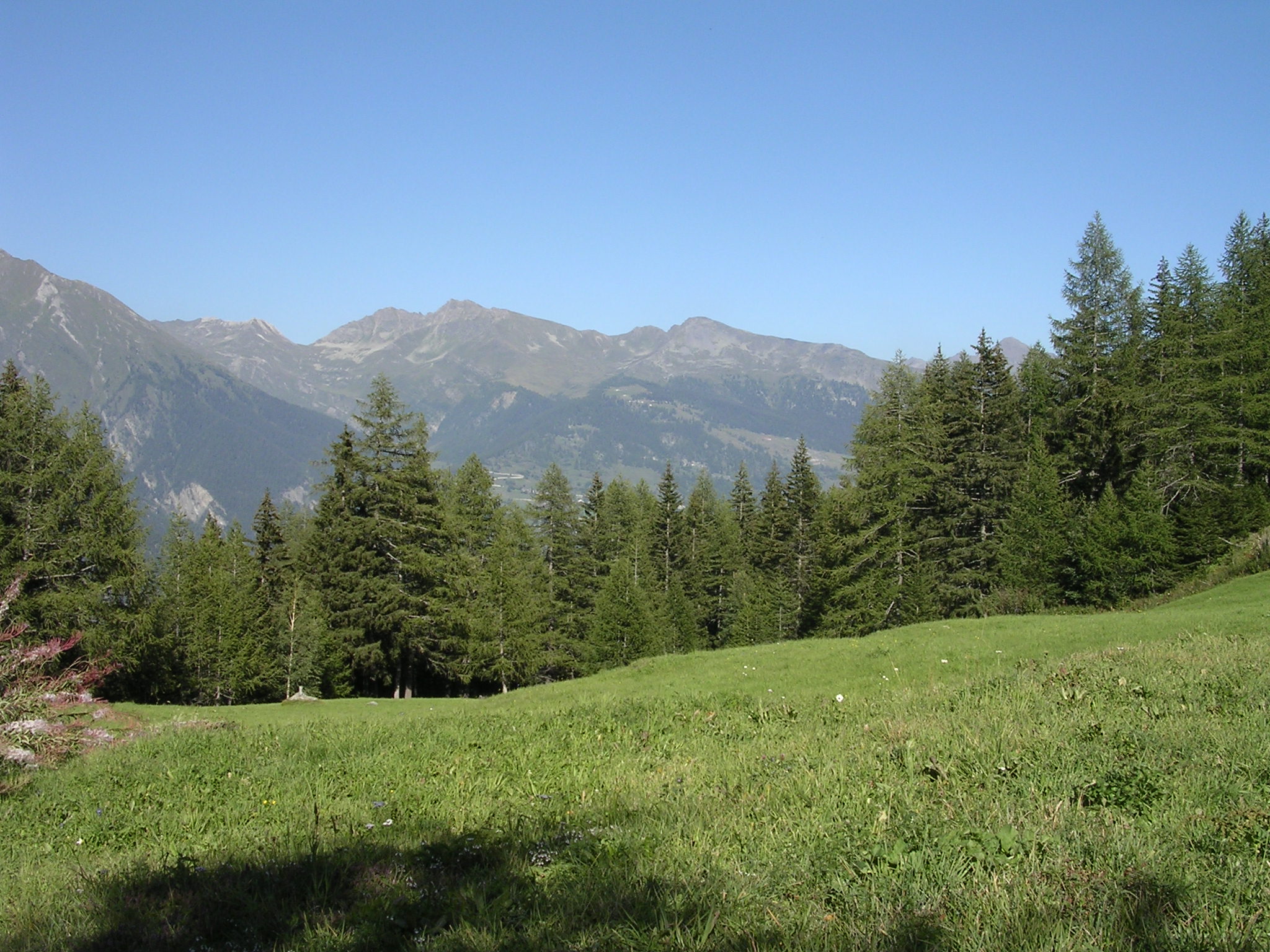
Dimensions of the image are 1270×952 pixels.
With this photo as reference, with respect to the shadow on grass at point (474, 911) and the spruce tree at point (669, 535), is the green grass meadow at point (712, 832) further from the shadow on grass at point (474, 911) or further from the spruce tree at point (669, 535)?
the spruce tree at point (669, 535)

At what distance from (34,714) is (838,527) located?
40246 mm

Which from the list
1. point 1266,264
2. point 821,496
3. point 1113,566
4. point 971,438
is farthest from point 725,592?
point 1266,264

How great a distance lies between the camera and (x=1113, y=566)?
3612cm

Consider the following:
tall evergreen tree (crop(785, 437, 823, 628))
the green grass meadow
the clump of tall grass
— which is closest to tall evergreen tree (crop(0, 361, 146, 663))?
the clump of tall grass

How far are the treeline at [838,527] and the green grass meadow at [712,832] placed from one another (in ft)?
91.0

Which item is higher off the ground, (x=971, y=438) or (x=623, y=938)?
(x=971, y=438)

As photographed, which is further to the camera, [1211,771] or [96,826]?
[96,826]

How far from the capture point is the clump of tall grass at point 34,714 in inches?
387

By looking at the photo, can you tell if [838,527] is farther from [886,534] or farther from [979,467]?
[979,467]

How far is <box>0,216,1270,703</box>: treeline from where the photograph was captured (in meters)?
34.0

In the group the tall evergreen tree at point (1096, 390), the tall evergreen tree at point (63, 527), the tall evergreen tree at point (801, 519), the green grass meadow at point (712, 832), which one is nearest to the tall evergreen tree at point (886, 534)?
the tall evergreen tree at point (1096, 390)

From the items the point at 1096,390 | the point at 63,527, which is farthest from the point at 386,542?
the point at 1096,390

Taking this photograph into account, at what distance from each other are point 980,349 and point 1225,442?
40.6 ft

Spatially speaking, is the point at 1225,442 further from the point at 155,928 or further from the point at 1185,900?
the point at 155,928
